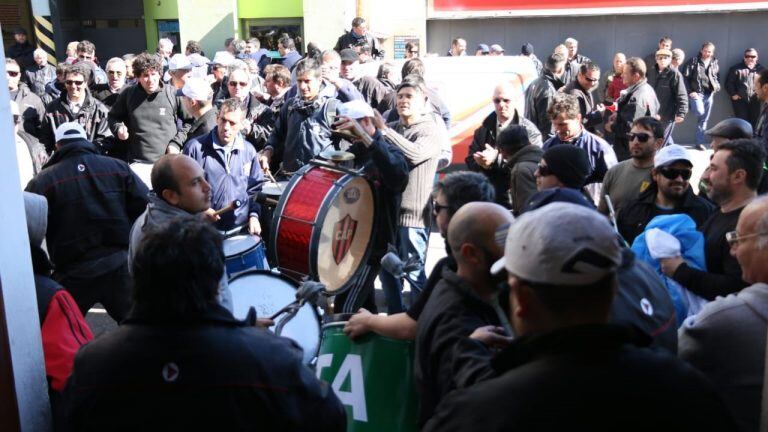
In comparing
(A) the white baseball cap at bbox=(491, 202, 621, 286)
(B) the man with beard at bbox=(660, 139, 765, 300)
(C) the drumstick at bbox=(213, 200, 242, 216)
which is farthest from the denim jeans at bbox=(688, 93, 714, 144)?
(A) the white baseball cap at bbox=(491, 202, 621, 286)

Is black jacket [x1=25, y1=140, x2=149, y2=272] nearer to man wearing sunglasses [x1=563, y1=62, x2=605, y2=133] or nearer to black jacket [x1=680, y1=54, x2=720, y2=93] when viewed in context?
man wearing sunglasses [x1=563, y1=62, x2=605, y2=133]

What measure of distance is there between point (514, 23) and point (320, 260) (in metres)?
11.9

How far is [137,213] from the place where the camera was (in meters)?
4.79

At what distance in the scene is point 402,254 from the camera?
5.70 meters

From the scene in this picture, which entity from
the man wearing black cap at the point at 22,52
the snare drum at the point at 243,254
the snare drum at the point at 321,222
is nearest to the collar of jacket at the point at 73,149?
the snare drum at the point at 243,254

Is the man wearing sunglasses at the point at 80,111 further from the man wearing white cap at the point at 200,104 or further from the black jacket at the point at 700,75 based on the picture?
the black jacket at the point at 700,75

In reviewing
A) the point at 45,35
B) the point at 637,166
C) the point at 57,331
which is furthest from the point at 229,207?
the point at 45,35

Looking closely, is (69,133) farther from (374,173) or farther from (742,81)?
(742,81)

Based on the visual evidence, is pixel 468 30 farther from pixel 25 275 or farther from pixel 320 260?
pixel 25 275

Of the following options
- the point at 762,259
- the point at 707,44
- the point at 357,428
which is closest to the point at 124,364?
the point at 357,428

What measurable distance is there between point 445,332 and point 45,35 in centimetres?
1785

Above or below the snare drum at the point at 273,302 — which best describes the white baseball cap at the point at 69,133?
above

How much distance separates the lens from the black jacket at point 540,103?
29.2ft

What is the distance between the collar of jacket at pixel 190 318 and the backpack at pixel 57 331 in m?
0.72
